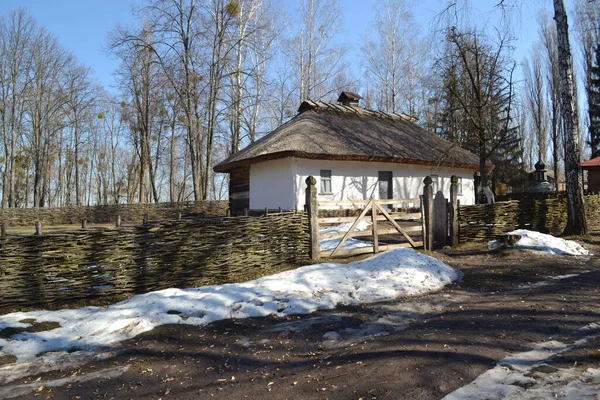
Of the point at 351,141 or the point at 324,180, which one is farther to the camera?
the point at 351,141

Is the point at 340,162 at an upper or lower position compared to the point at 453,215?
upper

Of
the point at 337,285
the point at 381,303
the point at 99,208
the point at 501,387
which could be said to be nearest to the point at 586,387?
the point at 501,387

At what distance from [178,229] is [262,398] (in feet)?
14.6

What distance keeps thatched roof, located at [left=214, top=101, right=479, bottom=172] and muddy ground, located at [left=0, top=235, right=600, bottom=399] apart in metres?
11.4

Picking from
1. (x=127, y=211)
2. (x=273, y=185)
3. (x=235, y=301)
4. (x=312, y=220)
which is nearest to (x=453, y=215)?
(x=312, y=220)

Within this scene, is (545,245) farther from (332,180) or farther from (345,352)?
(332,180)

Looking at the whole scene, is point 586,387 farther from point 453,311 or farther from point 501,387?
point 453,311

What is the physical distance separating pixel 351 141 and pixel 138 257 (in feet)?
44.1

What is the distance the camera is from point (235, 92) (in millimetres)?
27828

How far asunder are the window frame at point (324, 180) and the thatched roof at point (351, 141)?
2.90 feet

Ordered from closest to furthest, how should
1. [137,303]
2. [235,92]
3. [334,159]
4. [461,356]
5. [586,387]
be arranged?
1. [586,387]
2. [461,356]
3. [137,303]
4. [334,159]
5. [235,92]

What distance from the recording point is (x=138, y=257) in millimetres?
6793

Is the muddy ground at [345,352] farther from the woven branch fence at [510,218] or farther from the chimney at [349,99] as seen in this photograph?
the chimney at [349,99]

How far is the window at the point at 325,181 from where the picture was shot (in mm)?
17891
